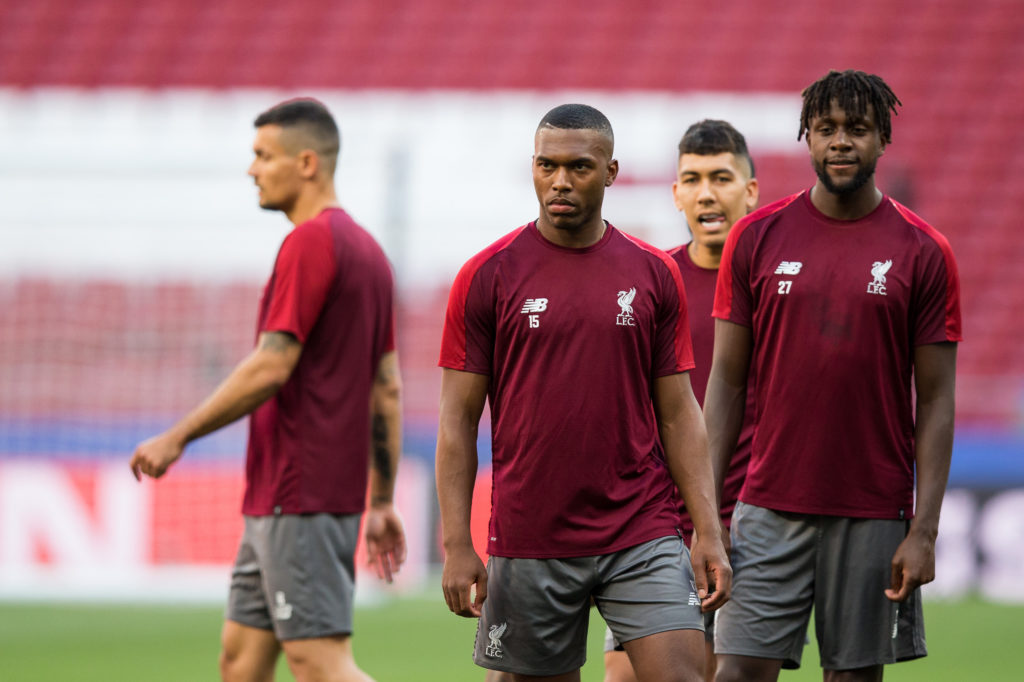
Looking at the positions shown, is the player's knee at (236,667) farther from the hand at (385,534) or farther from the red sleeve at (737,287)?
the red sleeve at (737,287)

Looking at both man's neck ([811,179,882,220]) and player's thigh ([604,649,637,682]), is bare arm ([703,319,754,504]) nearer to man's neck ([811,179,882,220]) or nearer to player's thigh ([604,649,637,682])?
man's neck ([811,179,882,220])

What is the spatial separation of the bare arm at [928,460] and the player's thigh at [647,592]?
2.28ft

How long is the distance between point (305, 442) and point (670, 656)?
163 cm

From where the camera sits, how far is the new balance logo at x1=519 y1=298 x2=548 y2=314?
406 centimetres

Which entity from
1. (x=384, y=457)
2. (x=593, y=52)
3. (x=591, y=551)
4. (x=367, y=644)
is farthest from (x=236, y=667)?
(x=593, y=52)

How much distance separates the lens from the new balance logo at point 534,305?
4.06 m

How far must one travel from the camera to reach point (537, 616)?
4.09m

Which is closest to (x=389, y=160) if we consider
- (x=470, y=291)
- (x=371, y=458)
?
(x=371, y=458)

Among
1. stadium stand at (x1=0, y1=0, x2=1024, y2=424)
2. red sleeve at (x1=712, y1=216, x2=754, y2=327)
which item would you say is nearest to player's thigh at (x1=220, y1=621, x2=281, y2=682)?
red sleeve at (x1=712, y1=216, x2=754, y2=327)

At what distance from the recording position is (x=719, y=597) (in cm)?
408

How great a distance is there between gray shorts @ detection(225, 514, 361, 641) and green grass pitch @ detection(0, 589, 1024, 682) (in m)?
3.12

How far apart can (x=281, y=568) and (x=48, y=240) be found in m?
10.6

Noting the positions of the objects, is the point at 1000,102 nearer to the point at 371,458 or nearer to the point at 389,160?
the point at 389,160

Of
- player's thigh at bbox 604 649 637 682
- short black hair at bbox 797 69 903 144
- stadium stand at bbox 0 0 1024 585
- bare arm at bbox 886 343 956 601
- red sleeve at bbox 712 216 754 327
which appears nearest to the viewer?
bare arm at bbox 886 343 956 601
